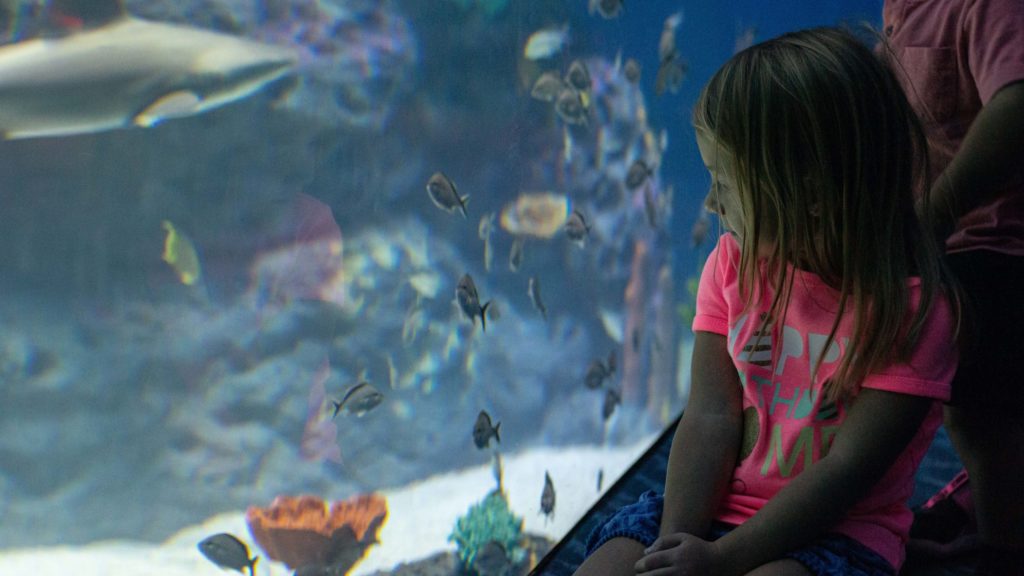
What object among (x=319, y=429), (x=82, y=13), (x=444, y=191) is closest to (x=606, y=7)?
(x=444, y=191)

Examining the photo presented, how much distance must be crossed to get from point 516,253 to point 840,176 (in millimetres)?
2431

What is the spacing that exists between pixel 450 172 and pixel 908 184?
6.98 feet

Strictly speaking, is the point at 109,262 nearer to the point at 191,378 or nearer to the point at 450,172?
the point at 191,378

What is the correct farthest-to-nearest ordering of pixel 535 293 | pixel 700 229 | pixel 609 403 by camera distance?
pixel 700 229 < pixel 609 403 < pixel 535 293

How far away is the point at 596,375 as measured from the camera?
4.07 m

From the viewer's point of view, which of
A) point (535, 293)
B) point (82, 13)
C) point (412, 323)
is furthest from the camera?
point (535, 293)

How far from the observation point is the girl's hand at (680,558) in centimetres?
121

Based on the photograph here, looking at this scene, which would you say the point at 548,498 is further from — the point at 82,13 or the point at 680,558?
the point at 82,13

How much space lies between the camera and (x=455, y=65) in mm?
3223

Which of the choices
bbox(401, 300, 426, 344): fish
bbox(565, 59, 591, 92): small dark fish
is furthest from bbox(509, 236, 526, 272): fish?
bbox(565, 59, 591, 92): small dark fish

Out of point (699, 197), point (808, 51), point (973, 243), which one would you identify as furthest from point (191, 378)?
A: point (699, 197)

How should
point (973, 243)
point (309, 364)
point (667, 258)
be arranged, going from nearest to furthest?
point (973, 243) < point (309, 364) < point (667, 258)

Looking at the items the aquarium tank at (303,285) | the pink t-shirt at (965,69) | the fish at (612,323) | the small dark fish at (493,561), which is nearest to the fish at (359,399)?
the aquarium tank at (303,285)

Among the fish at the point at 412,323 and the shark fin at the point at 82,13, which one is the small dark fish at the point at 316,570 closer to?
the fish at the point at 412,323
